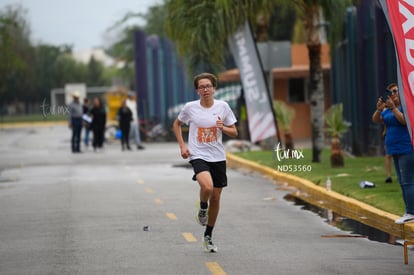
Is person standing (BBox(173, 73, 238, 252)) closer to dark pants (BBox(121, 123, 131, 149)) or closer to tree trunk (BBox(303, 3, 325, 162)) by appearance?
tree trunk (BBox(303, 3, 325, 162))

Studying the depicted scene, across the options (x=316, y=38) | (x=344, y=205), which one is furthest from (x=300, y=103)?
(x=344, y=205)

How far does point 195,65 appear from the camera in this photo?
3612 cm

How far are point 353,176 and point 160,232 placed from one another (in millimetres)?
7741

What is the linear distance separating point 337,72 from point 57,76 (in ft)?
223

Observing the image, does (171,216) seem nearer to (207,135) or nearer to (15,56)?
(207,135)

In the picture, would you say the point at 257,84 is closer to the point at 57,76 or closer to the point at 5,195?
the point at 5,195

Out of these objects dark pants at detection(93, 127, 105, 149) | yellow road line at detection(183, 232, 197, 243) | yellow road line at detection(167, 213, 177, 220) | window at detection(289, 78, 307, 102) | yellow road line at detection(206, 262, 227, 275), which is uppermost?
window at detection(289, 78, 307, 102)

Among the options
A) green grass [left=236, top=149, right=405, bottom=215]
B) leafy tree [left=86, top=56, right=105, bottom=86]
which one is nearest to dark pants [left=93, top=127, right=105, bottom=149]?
green grass [left=236, top=149, right=405, bottom=215]

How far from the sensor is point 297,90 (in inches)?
1710

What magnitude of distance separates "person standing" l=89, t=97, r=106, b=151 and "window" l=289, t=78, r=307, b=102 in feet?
27.1

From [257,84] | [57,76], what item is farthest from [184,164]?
[57,76]

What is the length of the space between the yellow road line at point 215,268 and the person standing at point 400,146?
11.2ft

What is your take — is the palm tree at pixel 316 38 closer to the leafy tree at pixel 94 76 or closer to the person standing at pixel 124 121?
the person standing at pixel 124 121

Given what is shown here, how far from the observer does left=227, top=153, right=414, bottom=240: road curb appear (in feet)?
46.8
